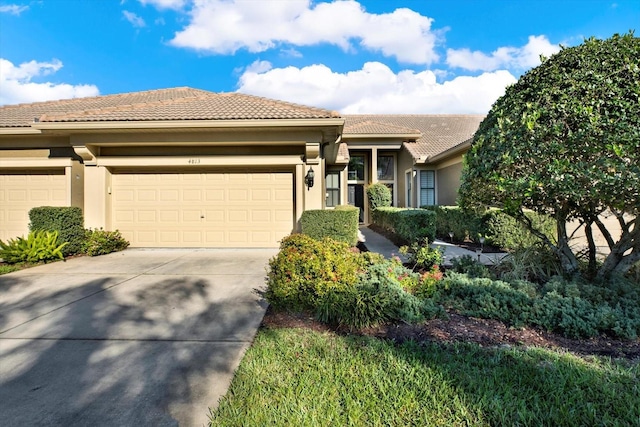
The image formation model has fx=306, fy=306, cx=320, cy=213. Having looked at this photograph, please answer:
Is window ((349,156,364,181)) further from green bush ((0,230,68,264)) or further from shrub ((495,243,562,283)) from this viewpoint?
green bush ((0,230,68,264))

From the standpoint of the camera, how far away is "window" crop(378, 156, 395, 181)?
18.8 m

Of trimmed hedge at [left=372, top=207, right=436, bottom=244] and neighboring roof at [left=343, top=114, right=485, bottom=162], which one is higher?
neighboring roof at [left=343, top=114, right=485, bottom=162]

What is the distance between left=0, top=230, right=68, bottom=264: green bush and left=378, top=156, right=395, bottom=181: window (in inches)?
610

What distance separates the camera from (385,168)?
1892 cm

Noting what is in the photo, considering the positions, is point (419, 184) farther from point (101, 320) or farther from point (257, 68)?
point (101, 320)

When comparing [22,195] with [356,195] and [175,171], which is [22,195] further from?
[356,195]

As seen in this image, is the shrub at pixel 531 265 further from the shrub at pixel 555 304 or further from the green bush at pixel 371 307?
the green bush at pixel 371 307

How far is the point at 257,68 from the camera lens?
55.6 feet

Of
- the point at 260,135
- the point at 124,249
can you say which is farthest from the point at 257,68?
the point at 124,249

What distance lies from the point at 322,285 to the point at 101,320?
8.99 feet

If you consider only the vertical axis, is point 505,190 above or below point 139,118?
below

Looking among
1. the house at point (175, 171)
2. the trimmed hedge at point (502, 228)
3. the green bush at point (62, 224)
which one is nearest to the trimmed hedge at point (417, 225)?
the trimmed hedge at point (502, 228)

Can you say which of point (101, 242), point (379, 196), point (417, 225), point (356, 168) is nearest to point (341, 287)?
point (417, 225)

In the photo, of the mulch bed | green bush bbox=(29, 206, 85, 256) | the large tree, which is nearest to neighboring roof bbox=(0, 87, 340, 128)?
green bush bbox=(29, 206, 85, 256)
